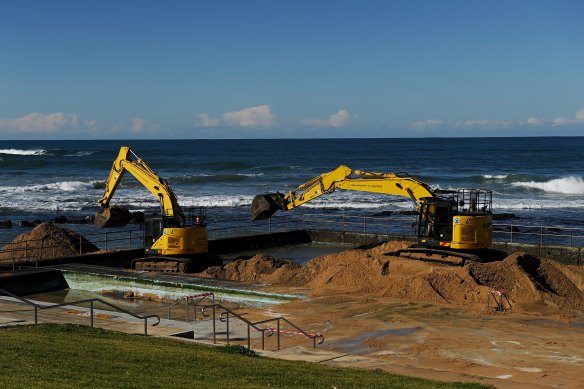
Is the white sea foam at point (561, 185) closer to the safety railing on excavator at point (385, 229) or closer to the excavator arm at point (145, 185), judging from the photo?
the safety railing on excavator at point (385, 229)

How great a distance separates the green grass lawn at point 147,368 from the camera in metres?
12.3

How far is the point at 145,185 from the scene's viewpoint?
31422mm

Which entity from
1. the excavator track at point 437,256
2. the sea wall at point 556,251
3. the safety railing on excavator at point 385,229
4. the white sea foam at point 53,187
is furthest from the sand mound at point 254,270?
the white sea foam at point 53,187

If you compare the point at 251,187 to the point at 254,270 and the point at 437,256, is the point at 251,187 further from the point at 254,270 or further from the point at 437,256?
the point at 437,256

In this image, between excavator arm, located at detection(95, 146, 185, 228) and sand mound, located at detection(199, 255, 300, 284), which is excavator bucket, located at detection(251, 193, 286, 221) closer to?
sand mound, located at detection(199, 255, 300, 284)

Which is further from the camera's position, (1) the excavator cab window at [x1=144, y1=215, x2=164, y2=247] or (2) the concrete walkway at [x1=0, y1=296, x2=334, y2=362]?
(1) the excavator cab window at [x1=144, y1=215, x2=164, y2=247]

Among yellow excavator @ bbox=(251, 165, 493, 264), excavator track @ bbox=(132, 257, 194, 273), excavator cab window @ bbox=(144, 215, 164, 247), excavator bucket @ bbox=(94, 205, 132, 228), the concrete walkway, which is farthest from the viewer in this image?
excavator cab window @ bbox=(144, 215, 164, 247)

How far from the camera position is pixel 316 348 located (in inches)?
731

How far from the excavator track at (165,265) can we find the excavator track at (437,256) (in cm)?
686

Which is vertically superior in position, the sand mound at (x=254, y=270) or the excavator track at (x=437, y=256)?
the excavator track at (x=437, y=256)

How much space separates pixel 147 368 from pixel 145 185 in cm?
1832

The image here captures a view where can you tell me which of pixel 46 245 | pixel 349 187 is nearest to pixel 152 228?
pixel 46 245

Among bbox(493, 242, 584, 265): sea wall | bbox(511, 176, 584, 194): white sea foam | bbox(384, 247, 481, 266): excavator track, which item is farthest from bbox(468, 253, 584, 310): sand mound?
bbox(511, 176, 584, 194): white sea foam

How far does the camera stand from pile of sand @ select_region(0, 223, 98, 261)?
1334 inches
